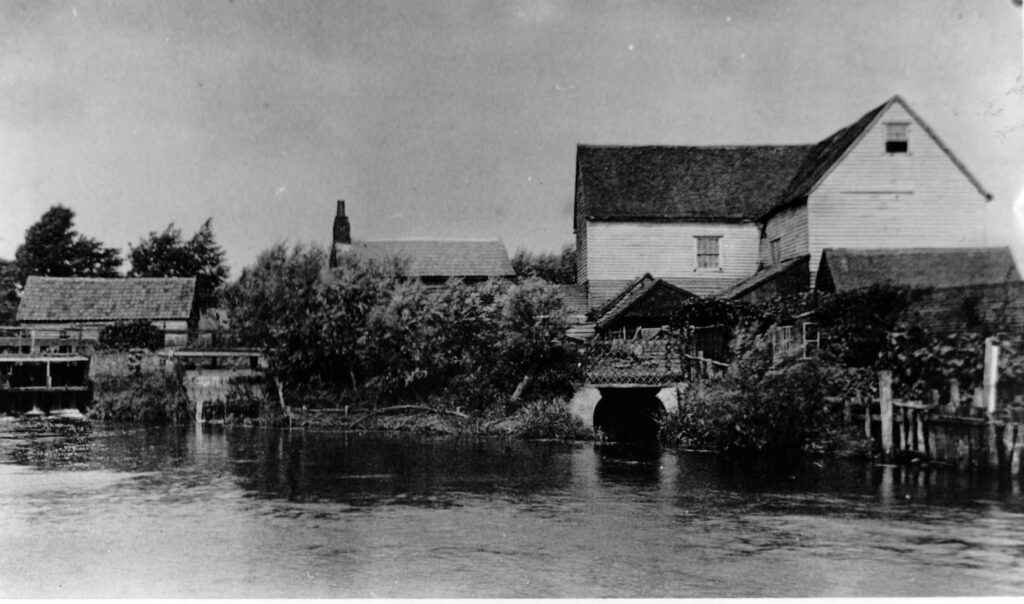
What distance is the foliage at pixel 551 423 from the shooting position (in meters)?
22.8

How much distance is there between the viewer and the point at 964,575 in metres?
8.93

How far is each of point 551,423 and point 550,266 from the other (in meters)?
6.02

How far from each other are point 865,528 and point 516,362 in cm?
1376

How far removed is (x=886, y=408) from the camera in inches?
642

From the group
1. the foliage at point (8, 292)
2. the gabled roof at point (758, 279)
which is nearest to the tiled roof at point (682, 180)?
the gabled roof at point (758, 279)

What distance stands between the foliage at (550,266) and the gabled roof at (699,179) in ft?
7.87

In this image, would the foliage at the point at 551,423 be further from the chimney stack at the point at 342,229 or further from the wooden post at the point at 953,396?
the wooden post at the point at 953,396

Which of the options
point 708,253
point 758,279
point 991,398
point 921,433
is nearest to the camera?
point 991,398

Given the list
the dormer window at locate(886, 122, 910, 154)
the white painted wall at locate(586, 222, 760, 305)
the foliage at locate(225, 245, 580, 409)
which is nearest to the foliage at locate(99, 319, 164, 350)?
the foliage at locate(225, 245, 580, 409)

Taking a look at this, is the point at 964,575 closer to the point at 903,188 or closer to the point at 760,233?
the point at 903,188

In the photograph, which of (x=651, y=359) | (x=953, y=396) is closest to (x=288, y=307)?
(x=651, y=359)

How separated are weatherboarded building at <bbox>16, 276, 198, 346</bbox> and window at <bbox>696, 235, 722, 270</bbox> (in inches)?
520

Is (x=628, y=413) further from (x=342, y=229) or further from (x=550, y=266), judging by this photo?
(x=342, y=229)

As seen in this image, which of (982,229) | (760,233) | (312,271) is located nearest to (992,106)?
(982,229)
